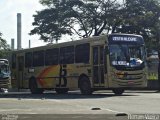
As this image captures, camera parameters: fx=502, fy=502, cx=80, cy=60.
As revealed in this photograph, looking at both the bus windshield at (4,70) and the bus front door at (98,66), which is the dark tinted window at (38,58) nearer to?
the bus windshield at (4,70)

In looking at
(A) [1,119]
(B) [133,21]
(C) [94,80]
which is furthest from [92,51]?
(B) [133,21]

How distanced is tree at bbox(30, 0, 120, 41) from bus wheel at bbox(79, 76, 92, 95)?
69.2 feet

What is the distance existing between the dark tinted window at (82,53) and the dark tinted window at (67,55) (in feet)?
2.01

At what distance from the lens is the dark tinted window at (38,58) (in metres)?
33.8

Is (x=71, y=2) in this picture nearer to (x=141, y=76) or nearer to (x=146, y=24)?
(x=146, y=24)

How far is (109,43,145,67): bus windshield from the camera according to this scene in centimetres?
2702

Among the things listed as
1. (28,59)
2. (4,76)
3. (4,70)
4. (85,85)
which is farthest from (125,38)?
(4,70)

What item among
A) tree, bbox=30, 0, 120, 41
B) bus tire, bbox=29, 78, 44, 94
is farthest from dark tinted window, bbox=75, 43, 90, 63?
tree, bbox=30, 0, 120, 41

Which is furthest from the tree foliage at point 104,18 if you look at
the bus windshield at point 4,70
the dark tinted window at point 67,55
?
the dark tinted window at point 67,55

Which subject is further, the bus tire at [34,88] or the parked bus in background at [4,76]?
the parked bus in background at [4,76]

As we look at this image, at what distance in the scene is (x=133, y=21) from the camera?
49875 mm

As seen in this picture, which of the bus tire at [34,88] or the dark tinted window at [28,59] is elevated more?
the dark tinted window at [28,59]

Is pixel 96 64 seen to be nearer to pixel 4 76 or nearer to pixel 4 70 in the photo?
pixel 4 76

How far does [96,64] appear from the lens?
27922 mm
